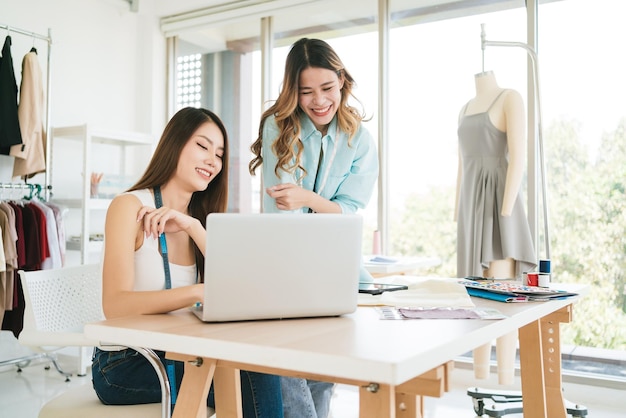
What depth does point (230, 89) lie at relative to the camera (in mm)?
4504

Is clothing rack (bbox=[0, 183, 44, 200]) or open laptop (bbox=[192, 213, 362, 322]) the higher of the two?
clothing rack (bbox=[0, 183, 44, 200])

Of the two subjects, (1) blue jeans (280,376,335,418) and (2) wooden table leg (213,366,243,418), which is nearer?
(2) wooden table leg (213,366,243,418)

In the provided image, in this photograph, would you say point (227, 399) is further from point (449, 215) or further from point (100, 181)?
point (100, 181)

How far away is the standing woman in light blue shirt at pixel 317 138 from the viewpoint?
1733 mm

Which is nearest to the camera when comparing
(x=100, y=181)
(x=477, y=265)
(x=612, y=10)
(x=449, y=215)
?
(x=477, y=265)

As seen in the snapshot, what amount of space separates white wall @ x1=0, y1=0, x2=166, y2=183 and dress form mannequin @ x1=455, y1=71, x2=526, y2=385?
259cm

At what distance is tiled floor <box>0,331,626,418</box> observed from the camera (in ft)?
9.25

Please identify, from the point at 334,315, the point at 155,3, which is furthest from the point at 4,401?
the point at 155,3

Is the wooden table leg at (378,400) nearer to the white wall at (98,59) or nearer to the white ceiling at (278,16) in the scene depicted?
the white ceiling at (278,16)

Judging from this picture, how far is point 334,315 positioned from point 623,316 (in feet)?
8.10

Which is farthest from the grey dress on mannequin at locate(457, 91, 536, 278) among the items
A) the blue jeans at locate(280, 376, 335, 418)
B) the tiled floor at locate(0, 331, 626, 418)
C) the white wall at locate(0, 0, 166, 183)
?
the white wall at locate(0, 0, 166, 183)

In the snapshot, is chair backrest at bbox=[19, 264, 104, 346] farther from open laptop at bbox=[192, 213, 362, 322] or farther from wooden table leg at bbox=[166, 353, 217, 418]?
open laptop at bbox=[192, 213, 362, 322]

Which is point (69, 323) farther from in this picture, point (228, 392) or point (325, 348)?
point (325, 348)

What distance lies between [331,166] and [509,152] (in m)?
1.40
